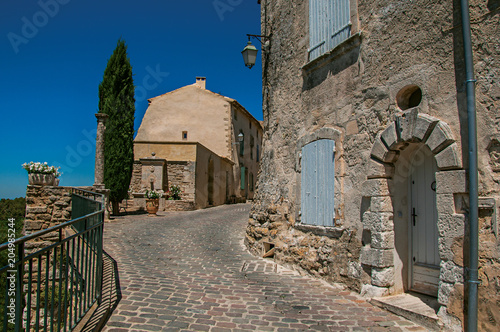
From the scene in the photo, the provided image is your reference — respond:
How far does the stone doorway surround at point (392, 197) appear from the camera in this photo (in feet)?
13.0

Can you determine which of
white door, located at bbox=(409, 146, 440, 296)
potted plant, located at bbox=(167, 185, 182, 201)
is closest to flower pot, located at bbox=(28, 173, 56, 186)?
potted plant, located at bbox=(167, 185, 182, 201)

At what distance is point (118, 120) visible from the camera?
54.3 feet

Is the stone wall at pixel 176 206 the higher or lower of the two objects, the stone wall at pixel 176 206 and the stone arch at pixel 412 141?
the lower

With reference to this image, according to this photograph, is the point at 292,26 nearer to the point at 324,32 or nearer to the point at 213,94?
the point at 324,32

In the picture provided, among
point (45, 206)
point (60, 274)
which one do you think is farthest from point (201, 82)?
point (60, 274)

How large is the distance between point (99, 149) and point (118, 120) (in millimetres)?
1876

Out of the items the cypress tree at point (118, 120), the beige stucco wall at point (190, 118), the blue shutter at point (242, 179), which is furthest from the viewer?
the blue shutter at point (242, 179)

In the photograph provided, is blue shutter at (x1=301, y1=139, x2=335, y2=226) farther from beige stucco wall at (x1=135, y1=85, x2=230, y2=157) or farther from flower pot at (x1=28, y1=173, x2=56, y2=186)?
beige stucco wall at (x1=135, y1=85, x2=230, y2=157)

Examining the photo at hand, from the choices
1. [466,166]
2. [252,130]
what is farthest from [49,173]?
[252,130]

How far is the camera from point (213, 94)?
2730 cm

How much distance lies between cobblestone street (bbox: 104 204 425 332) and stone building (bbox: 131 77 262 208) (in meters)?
10.6

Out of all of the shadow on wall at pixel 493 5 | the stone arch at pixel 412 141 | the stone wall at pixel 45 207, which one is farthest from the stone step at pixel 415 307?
the stone wall at pixel 45 207

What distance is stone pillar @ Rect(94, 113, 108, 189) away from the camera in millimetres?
14984

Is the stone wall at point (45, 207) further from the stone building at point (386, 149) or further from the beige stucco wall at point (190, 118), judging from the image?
the beige stucco wall at point (190, 118)
